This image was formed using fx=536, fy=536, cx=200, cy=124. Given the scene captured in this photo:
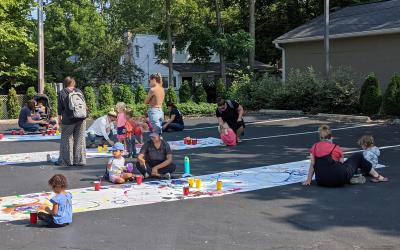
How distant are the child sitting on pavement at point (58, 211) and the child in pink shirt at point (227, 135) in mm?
7397

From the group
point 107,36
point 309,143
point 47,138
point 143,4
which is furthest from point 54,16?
point 309,143

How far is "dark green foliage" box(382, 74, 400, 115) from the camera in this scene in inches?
755

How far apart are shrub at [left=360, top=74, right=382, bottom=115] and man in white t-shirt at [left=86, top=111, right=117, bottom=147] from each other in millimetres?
10549

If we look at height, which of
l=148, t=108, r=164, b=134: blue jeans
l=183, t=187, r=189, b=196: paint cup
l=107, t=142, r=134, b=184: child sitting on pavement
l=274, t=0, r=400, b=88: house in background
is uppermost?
l=274, t=0, r=400, b=88: house in background

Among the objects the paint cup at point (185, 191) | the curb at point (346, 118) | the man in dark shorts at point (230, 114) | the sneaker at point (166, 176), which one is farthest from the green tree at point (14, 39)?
the paint cup at point (185, 191)

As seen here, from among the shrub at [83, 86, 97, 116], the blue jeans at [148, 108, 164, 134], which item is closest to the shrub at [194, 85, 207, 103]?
the shrub at [83, 86, 97, 116]

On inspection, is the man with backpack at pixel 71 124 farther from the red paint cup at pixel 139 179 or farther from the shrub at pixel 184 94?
the shrub at pixel 184 94

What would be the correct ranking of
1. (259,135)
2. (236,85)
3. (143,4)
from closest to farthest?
(259,135) → (236,85) → (143,4)

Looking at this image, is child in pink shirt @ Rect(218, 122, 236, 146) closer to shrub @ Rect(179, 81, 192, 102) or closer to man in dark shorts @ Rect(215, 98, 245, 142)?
man in dark shorts @ Rect(215, 98, 245, 142)

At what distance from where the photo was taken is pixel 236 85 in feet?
88.9

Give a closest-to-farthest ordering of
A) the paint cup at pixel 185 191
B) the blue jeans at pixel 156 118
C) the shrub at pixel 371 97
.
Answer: the paint cup at pixel 185 191 < the blue jeans at pixel 156 118 < the shrub at pixel 371 97

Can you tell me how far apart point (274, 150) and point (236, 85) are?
1445 centimetres

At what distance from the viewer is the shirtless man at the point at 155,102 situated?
11.7 metres

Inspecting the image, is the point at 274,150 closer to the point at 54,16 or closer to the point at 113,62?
the point at 113,62
